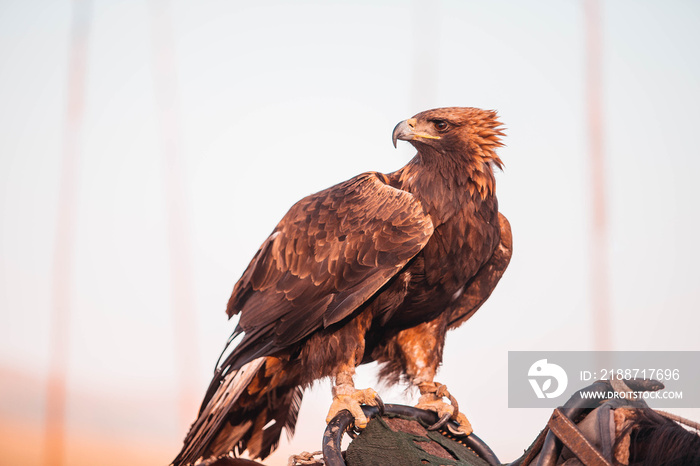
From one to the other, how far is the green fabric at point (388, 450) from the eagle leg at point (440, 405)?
0.42 metres

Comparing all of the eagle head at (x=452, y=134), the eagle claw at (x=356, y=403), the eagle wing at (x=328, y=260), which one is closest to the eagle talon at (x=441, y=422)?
the eagle claw at (x=356, y=403)

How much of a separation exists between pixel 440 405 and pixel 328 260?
113cm

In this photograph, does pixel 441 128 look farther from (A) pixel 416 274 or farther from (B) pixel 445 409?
(B) pixel 445 409

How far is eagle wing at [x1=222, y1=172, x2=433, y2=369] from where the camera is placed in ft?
13.8

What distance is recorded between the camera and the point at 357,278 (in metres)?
4.26

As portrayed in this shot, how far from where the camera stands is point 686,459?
2.25 metres

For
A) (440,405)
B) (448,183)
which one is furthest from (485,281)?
(440,405)

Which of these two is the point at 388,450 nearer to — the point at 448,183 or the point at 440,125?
the point at 448,183

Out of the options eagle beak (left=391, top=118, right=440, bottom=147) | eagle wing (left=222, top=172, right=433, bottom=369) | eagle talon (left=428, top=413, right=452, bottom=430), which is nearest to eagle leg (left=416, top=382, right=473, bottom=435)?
eagle talon (left=428, top=413, right=452, bottom=430)

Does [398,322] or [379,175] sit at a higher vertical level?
[379,175]

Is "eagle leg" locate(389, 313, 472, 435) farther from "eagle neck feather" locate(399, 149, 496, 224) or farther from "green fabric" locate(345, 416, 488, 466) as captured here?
"green fabric" locate(345, 416, 488, 466)

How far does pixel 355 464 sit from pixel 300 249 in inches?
70.2

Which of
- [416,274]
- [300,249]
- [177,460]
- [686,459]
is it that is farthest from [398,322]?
[686,459]

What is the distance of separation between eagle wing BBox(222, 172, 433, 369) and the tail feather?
0.14 metres
